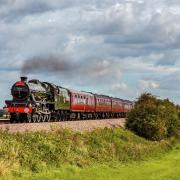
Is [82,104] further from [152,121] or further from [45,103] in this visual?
[152,121]

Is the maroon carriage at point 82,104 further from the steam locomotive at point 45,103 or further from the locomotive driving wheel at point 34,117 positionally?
the locomotive driving wheel at point 34,117

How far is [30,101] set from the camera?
42.3m

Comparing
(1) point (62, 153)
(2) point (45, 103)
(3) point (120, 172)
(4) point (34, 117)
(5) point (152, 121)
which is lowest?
(3) point (120, 172)

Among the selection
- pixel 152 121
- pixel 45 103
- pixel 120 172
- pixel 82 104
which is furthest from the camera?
pixel 82 104

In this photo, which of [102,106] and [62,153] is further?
[102,106]

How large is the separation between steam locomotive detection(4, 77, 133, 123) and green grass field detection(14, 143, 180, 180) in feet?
44.9

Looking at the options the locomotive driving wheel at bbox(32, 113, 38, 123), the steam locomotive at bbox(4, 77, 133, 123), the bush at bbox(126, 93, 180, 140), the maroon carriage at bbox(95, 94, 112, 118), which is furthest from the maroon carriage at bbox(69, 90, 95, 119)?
the locomotive driving wheel at bbox(32, 113, 38, 123)

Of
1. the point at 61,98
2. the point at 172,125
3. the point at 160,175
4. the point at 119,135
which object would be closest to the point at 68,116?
the point at 61,98

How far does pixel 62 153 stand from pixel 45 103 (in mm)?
22205

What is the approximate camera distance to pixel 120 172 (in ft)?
80.3

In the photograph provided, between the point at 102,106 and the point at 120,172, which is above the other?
the point at 102,106

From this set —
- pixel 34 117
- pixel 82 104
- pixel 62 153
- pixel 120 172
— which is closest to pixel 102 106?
pixel 82 104

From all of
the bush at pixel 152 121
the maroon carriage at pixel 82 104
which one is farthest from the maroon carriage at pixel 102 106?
the bush at pixel 152 121

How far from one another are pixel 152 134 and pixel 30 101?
11.2m
